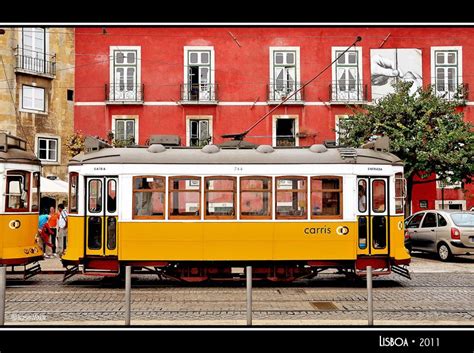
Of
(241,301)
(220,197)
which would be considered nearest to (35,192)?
(220,197)

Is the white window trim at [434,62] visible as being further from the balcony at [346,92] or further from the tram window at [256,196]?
the tram window at [256,196]

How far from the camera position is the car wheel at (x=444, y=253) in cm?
Answer: 2066

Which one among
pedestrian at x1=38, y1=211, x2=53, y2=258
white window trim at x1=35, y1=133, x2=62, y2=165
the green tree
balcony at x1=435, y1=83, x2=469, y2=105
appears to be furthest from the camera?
white window trim at x1=35, y1=133, x2=62, y2=165

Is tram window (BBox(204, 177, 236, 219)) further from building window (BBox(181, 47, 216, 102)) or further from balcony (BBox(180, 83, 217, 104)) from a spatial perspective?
building window (BBox(181, 47, 216, 102))

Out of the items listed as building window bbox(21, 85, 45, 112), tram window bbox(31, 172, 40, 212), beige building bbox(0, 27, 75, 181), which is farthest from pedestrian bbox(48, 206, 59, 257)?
building window bbox(21, 85, 45, 112)

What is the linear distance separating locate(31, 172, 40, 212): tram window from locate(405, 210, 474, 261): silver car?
12215 mm

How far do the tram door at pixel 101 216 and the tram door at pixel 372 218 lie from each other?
18.4ft

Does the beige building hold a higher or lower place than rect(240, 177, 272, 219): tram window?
higher

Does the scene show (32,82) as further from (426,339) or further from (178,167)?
(426,339)

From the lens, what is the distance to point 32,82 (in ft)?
100

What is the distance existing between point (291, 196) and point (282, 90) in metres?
16.9

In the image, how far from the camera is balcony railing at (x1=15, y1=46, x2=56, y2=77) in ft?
98.5

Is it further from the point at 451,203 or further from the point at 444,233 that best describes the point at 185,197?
the point at 451,203

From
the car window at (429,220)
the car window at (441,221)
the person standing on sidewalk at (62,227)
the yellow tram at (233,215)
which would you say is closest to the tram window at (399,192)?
the yellow tram at (233,215)
